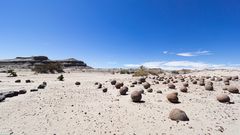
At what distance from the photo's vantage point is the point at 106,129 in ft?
23.3

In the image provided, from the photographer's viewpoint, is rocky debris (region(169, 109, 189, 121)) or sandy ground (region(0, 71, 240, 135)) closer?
sandy ground (region(0, 71, 240, 135))

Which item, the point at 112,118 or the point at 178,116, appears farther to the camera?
the point at 112,118

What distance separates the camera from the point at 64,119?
8102 millimetres

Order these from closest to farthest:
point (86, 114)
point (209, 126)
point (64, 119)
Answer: point (209, 126)
point (64, 119)
point (86, 114)

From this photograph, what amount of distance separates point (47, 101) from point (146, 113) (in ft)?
18.8

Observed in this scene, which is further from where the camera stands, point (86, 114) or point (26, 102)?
point (26, 102)

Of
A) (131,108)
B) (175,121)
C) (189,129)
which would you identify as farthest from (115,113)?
(189,129)

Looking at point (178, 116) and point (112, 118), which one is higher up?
point (178, 116)

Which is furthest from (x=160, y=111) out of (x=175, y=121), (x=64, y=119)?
(x=64, y=119)

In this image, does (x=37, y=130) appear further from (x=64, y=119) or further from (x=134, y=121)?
(x=134, y=121)

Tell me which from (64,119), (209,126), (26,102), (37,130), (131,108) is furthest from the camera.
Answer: (26,102)

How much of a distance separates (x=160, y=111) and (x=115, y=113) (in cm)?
209

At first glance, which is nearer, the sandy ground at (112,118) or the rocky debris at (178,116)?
the sandy ground at (112,118)

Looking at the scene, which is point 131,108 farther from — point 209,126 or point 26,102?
point 26,102
